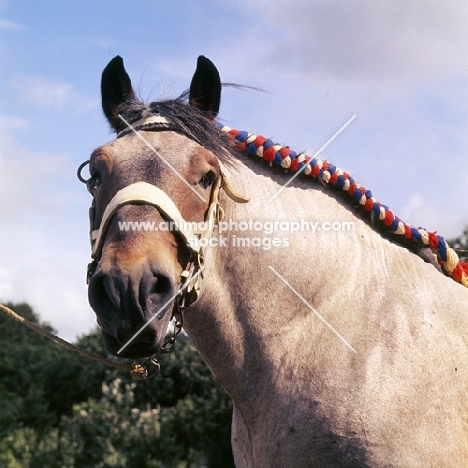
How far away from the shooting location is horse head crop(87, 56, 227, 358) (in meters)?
3.12

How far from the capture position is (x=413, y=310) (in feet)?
12.5

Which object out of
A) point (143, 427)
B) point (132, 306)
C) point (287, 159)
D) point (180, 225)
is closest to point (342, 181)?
point (287, 159)

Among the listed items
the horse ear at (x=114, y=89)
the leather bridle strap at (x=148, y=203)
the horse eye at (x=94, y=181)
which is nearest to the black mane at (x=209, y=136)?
the horse ear at (x=114, y=89)

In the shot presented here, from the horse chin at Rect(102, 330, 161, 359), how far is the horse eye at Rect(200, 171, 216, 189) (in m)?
0.97

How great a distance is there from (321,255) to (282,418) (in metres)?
1.01

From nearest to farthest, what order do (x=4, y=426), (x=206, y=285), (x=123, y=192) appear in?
(x=123, y=192), (x=206, y=285), (x=4, y=426)

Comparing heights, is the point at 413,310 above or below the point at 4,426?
below

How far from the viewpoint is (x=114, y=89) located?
4.27 meters

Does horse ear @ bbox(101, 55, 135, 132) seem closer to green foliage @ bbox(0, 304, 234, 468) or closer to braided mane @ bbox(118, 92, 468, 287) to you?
braided mane @ bbox(118, 92, 468, 287)

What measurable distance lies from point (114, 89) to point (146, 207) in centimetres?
129

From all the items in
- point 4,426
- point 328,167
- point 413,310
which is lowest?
point 413,310

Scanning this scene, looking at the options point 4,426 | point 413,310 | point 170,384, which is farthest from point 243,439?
point 4,426

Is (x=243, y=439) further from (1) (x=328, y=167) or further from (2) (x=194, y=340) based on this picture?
(1) (x=328, y=167)

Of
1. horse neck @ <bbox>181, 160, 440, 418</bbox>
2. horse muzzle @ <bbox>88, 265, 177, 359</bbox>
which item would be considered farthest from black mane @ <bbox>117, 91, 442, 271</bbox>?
horse muzzle @ <bbox>88, 265, 177, 359</bbox>
